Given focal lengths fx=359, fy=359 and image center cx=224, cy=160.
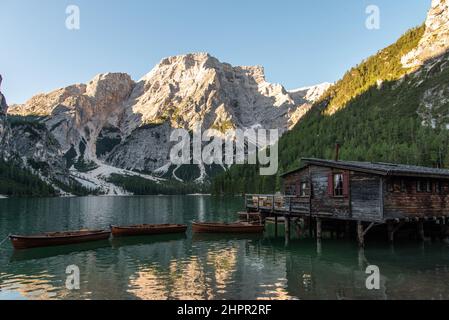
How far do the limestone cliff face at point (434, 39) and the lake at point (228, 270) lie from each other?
589ft

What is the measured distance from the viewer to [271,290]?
21.4m

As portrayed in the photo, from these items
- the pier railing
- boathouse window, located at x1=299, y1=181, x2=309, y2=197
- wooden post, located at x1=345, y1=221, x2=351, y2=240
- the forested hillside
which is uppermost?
the forested hillside

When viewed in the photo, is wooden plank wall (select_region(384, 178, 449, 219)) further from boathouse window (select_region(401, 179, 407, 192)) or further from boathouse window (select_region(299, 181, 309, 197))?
boathouse window (select_region(299, 181, 309, 197))

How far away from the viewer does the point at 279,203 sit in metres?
46.8

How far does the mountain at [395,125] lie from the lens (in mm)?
119062

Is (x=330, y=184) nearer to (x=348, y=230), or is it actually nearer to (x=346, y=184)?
(x=346, y=184)

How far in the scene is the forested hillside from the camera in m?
116

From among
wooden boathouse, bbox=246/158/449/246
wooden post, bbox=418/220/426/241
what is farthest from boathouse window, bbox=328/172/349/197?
wooden post, bbox=418/220/426/241

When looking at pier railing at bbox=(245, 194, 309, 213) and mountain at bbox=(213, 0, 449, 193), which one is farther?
mountain at bbox=(213, 0, 449, 193)

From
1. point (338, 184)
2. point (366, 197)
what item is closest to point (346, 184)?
point (338, 184)

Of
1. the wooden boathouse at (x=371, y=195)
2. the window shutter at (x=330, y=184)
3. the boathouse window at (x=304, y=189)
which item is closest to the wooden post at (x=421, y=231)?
the wooden boathouse at (x=371, y=195)

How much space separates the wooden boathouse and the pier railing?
0.12m
